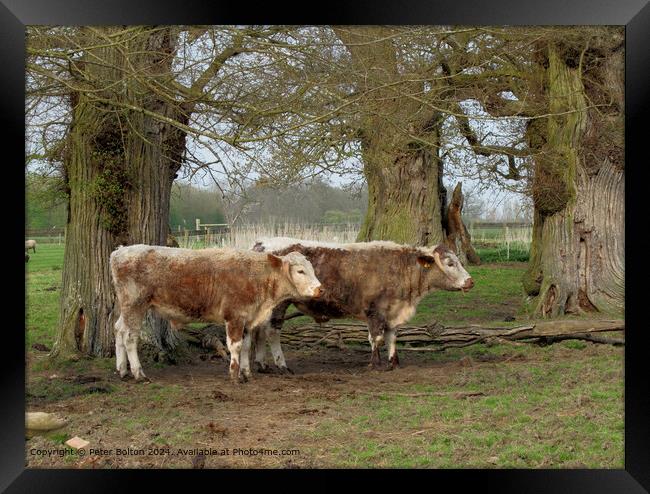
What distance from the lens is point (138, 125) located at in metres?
10.6

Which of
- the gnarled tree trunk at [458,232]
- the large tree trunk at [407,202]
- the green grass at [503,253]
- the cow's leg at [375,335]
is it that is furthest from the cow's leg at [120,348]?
the green grass at [503,253]

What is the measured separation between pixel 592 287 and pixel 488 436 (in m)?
6.39

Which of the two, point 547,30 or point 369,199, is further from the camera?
point 369,199

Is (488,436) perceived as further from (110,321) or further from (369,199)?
(369,199)

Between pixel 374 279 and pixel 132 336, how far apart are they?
12.3 feet

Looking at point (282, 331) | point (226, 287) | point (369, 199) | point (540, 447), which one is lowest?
point (540, 447)

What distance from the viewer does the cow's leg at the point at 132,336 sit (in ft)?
31.4

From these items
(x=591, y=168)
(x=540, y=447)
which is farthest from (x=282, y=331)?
(x=591, y=168)

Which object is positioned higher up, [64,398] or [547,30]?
[547,30]

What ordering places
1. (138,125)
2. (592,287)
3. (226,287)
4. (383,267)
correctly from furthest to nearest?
(592,287), (383,267), (138,125), (226,287)

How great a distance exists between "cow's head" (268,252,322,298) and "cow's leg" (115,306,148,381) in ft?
6.47

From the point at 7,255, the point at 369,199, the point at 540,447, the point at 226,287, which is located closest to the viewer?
the point at 7,255

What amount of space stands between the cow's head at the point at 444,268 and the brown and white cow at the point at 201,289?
234 cm

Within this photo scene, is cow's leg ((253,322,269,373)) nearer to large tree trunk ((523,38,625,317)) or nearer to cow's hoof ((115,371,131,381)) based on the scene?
cow's hoof ((115,371,131,381))
